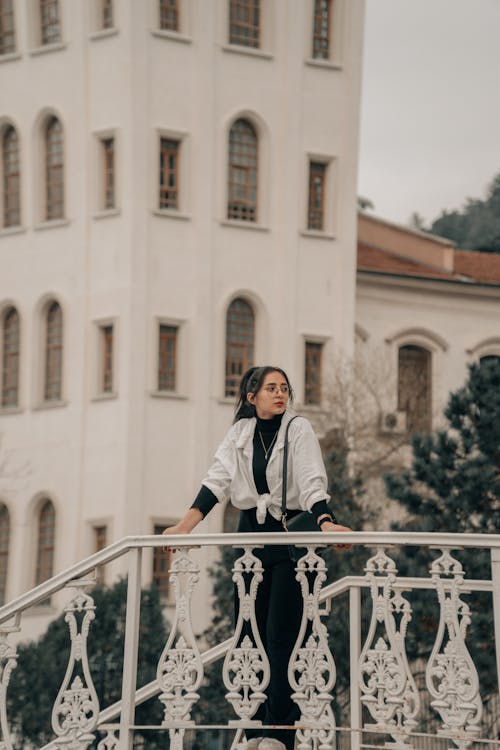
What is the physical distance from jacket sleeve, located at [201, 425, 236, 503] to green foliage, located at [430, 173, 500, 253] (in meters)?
54.0

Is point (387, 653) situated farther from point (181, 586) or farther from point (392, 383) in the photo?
point (392, 383)

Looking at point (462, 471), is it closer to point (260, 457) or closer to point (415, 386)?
point (415, 386)

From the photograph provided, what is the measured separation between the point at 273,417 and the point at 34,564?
116ft

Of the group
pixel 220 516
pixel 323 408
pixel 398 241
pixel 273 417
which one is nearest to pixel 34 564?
pixel 220 516

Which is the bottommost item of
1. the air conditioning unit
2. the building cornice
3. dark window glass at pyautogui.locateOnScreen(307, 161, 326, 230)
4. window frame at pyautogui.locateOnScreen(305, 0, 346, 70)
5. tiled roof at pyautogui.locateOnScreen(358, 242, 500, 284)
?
the air conditioning unit

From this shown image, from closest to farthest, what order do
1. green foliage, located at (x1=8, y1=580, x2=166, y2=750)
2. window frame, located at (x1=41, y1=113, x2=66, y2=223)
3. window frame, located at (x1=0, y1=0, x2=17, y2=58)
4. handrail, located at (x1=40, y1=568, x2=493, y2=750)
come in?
handrail, located at (x1=40, y1=568, x2=493, y2=750)
green foliage, located at (x1=8, y1=580, x2=166, y2=750)
window frame, located at (x1=41, y1=113, x2=66, y2=223)
window frame, located at (x1=0, y1=0, x2=17, y2=58)

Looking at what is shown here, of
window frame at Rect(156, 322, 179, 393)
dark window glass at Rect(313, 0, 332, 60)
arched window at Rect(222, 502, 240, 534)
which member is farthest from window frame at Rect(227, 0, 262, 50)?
arched window at Rect(222, 502, 240, 534)

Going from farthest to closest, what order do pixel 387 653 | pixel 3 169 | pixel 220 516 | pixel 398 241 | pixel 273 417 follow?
1. pixel 398 241
2. pixel 3 169
3. pixel 220 516
4. pixel 273 417
5. pixel 387 653

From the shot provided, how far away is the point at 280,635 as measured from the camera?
10703mm

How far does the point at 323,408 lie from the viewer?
151ft

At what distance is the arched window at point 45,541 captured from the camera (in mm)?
45969

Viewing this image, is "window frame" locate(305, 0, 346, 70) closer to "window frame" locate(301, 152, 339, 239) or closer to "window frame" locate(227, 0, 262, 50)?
"window frame" locate(227, 0, 262, 50)

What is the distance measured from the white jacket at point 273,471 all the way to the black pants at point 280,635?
0.34 metres

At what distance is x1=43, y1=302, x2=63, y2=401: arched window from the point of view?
46969 millimetres
